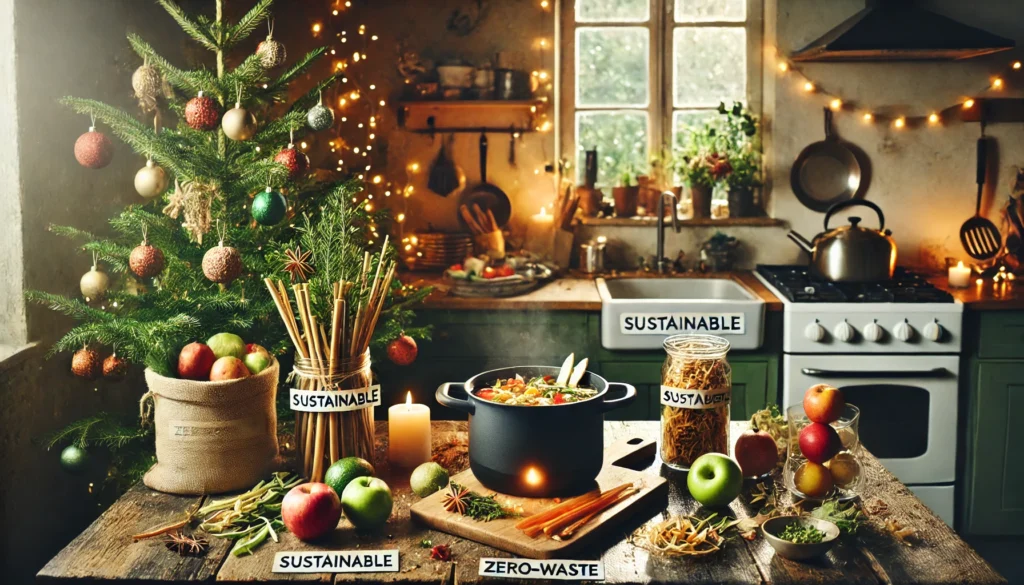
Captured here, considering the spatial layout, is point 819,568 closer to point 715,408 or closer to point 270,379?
point 715,408

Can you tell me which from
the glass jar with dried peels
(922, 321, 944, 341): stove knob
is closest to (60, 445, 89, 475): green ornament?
the glass jar with dried peels

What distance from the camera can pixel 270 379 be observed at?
180 cm

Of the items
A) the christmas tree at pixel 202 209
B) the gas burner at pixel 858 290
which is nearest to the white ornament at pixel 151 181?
the christmas tree at pixel 202 209

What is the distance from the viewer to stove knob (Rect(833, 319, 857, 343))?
11.3 feet

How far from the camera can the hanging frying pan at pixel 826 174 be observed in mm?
4180

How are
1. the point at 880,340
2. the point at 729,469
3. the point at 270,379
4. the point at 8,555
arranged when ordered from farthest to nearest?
the point at 880,340 < the point at 8,555 < the point at 270,379 < the point at 729,469

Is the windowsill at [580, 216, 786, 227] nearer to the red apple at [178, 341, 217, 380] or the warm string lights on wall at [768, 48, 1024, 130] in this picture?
the warm string lights on wall at [768, 48, 1024, 130]

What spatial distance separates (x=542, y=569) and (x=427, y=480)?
349mm

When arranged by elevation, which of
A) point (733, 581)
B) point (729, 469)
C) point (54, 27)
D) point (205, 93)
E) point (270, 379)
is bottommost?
point (733, 581)

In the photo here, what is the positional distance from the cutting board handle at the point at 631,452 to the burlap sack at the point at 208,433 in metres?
0.67

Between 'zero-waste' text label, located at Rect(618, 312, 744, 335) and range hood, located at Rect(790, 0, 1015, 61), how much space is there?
1.14 metres

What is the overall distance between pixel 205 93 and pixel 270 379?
728 mm

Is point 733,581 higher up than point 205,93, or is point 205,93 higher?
point 205,93

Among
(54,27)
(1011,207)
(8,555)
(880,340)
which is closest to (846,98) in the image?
(1011,207)
